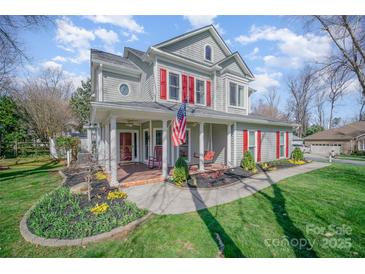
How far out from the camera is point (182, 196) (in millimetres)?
5656

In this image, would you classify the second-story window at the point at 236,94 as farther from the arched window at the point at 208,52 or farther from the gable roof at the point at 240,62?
the arched window at the point at 208,52

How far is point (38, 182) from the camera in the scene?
7.66 meters

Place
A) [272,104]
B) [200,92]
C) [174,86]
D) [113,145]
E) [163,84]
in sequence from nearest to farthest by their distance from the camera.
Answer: [113,145] → [163,84] → [174,86] → [200,92] → [272,104]

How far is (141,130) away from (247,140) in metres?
6.83

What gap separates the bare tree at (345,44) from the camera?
29.9ft

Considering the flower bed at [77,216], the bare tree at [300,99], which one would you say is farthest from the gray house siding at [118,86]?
the bare tree at [300,99]

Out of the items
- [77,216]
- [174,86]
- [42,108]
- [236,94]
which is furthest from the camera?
[42,108]

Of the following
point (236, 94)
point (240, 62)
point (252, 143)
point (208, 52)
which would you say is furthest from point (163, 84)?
point (252, 143)

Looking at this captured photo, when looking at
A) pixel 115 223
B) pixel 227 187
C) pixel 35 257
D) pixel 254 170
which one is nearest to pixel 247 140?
pixel 254 170

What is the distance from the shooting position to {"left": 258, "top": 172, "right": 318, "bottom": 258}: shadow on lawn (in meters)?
2.97

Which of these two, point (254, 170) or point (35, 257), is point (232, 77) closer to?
point (254, 170)

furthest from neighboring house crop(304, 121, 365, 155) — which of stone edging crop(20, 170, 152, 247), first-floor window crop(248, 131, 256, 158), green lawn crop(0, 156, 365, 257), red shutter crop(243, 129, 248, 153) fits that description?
stone edging crop(20, 170, 152, 247)

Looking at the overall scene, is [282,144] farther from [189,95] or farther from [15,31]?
[15,31]

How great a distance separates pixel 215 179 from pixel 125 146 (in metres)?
6.64
